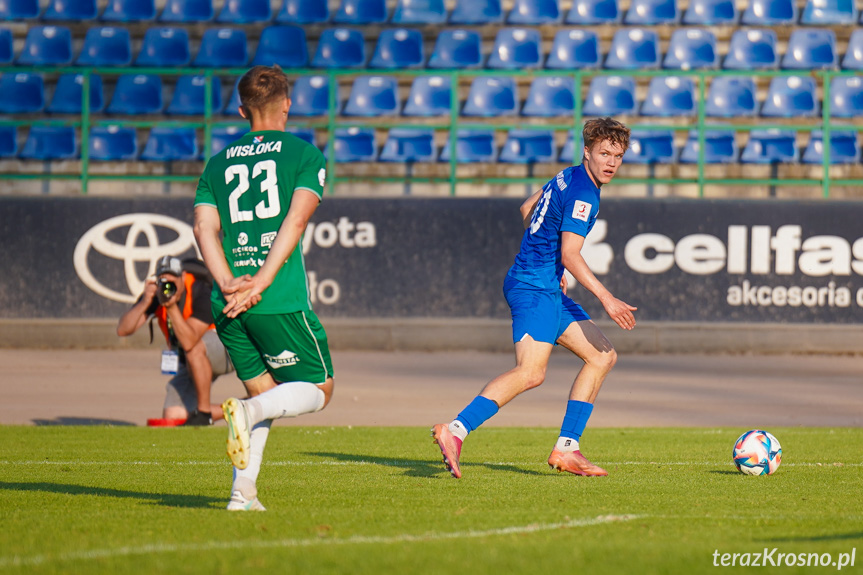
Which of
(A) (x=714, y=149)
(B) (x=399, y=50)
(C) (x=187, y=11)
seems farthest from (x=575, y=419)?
(C) (x=187, y=11)

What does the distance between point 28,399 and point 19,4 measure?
11.1 meters

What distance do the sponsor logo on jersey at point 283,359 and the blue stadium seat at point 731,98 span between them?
1371 centimetres

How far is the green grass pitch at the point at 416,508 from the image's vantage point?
3.92m

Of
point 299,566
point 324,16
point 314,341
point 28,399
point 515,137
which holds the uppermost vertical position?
point 324,16

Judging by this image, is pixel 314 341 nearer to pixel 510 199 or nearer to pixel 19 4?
pixel 510 199

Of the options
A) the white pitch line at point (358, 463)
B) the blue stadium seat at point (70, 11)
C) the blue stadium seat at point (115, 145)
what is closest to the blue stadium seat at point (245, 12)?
the blue stadium seat at point (70, 11)

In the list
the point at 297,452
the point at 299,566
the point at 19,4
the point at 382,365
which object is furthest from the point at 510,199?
the point at 299,566

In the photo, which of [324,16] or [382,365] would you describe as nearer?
[382,365]

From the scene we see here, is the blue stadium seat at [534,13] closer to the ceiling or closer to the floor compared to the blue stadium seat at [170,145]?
closer to the ceiling

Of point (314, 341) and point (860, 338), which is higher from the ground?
point (314, 341)

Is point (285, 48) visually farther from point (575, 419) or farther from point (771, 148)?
point (575, 419)

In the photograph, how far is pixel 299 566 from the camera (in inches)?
149

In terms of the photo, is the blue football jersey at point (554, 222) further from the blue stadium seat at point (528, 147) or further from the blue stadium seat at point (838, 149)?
the blue stadium seat at point (838, 149)

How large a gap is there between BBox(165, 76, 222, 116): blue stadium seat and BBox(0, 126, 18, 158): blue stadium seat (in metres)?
2.37
